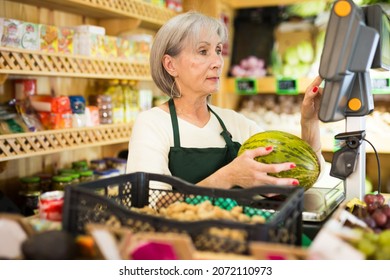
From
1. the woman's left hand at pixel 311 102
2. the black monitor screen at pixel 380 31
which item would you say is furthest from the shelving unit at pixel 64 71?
the black monitor screen at pixel 380 31

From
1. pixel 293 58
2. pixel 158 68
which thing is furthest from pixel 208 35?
pixel 293 58

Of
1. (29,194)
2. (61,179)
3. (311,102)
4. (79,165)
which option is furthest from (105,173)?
(311,102)

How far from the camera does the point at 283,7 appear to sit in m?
4.66

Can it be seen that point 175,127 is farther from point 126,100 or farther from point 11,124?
point 126,100

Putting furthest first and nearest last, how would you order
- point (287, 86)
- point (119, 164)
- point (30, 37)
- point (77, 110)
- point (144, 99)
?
point (287, 86), point (144, 99), point (119, 164), point (77, 110), point (30, 37)

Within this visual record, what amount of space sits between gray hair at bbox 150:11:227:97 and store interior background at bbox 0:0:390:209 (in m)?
0.82

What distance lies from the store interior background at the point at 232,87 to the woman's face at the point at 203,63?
3.18ft

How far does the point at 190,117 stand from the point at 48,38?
98 centimetres

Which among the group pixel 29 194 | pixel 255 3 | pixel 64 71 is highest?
pixel 255 3

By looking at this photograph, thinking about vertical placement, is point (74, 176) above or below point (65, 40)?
below

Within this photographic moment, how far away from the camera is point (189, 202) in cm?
144

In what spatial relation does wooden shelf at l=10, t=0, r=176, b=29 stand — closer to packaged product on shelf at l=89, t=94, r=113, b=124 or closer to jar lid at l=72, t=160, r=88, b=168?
packaged product on shelf at l=89, t=94, r=113, b=124

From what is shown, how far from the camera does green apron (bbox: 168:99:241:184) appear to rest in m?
2.08

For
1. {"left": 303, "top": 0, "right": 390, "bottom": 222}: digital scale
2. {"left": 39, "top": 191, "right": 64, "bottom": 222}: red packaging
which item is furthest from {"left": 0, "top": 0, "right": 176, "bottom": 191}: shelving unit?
{"left": 303, "top": 0, "right": 390, "bottom": 222}: digital scale
